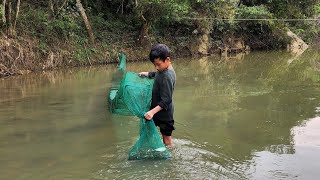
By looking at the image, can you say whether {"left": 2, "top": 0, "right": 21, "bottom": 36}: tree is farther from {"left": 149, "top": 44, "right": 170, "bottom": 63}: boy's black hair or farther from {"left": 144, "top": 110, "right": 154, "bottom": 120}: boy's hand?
{"left": 144, "top": 110, "right": 154, "bottom": 120}: boy's hand

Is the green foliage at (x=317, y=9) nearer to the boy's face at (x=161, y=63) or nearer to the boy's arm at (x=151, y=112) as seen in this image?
the boy's face at (x=161, y=63)

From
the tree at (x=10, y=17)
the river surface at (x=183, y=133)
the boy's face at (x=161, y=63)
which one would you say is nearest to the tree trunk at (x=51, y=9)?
the tree at (x=10, y=17)

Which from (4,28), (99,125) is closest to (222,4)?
(4,28)

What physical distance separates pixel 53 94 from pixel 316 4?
20541 mm

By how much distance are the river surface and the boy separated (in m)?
0.46

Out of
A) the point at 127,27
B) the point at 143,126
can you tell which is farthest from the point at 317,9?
the point at 143,126

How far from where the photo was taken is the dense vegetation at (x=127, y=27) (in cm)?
1423

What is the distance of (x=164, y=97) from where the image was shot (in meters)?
4.44

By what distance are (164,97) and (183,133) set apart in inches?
66.0

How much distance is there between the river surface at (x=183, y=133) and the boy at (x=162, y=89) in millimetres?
465

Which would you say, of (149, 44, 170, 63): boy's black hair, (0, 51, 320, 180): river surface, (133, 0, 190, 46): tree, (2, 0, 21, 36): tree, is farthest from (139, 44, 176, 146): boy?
(133, 0, 190, 46): tree

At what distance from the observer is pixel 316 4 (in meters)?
25.4

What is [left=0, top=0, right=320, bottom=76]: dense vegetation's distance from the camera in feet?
46.7

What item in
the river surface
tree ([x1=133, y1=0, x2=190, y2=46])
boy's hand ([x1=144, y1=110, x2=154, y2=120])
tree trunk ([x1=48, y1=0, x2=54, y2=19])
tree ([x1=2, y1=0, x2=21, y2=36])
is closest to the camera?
boy's hand ([x1=144, y1=110, x2=154, y2=120])
